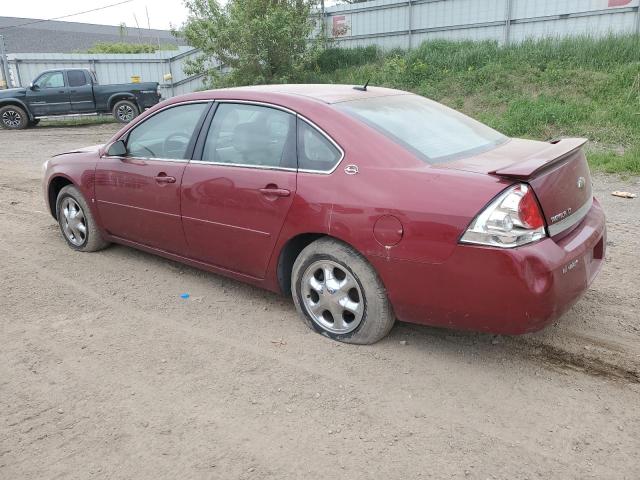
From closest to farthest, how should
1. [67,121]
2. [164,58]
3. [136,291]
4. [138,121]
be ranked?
1. [136,291]
2. [138,121]
3. [67,121]
4. [164,58]

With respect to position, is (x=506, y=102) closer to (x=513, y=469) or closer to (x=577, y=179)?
(x=577, y=179)

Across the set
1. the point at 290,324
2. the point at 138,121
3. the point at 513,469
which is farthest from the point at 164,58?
the point at 513,469

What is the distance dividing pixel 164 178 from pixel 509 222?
2.67 meters

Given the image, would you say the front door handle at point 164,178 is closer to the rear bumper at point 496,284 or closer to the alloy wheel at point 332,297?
the alloy wheel at point 332,297

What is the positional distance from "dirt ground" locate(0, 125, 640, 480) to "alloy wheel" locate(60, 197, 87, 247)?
99 centimetres

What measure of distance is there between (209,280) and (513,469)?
9.79 feet

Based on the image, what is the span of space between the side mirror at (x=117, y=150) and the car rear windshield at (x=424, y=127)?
2027 millimetres

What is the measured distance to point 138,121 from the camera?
4898mm

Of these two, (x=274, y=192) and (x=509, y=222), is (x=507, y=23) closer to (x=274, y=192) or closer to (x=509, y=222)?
(x=274, y=192)

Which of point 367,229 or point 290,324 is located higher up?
point 367,229

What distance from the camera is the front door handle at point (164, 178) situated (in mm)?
4371

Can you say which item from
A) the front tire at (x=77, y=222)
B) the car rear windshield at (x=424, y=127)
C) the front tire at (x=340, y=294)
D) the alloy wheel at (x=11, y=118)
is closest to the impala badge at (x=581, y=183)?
the car rear windshield at (x=424, y=127)

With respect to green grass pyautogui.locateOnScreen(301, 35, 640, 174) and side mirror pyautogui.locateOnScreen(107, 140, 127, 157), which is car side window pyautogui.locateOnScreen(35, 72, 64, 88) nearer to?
green grass pyautogui.locateOnScreen(301, 35, 640, 174)

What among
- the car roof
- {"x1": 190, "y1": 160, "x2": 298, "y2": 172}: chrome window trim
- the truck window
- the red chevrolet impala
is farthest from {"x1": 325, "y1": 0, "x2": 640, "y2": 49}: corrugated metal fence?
{"x1": 190, "y1": 160, "x2": 298, "y2": 172}: chrome window trim
